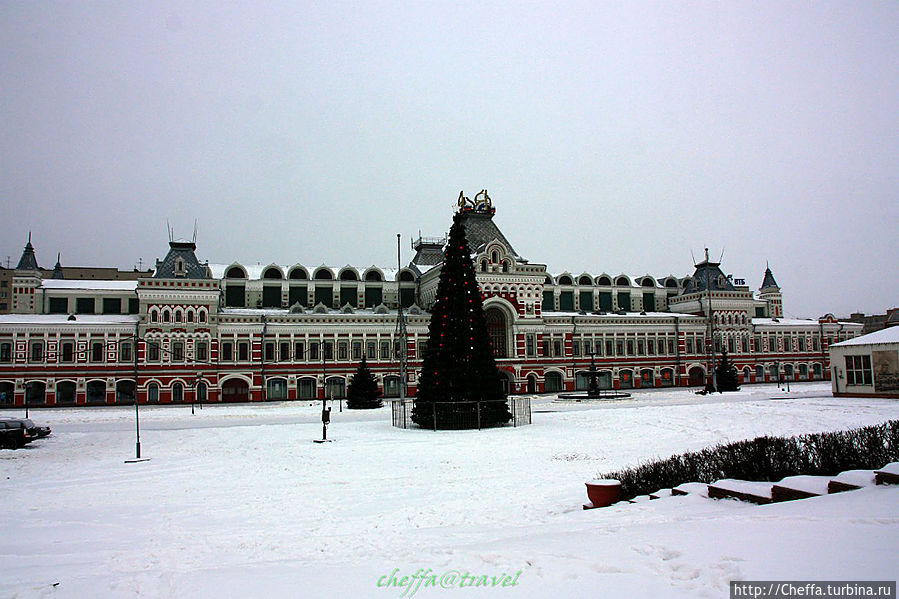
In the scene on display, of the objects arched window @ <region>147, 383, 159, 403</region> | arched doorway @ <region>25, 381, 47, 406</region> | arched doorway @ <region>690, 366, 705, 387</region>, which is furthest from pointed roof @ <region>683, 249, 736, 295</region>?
arched doorway @ <region>25, 381, 47, 406</region>

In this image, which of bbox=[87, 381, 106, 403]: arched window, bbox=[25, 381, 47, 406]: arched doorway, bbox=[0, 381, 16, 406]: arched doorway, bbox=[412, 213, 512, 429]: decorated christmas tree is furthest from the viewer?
bbox=[87, 381, 106, 403]: arched window

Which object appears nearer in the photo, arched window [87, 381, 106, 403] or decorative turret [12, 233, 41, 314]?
arched window [87, 381, 106, 403]

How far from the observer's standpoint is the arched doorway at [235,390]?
2153 inches

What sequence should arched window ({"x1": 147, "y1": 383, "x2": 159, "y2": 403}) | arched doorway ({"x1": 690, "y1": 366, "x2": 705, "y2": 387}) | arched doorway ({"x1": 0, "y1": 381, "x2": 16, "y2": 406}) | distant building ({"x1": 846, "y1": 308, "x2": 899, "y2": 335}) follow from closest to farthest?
arched doorway ({"x1": 0, "y1": 381, "x2": 16, "y2": 406}) → arched window ({"x1": 147, "y1": 383, "x2": 159, "y2": 403}) → arched doorway ({"x1": 690, "y1": 366, "x2": 705, "y2": 387}) → distant building ({"x1": 846, "y1": 308, "x2": 899, "y2": 335})

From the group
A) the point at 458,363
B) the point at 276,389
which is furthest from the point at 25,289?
the point at 458,363

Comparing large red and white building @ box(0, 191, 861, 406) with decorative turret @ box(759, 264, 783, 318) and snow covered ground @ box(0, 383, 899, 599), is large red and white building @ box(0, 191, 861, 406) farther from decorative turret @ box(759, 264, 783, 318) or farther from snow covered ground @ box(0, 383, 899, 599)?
snow covered ground @ box(0, 383, 899, 599)

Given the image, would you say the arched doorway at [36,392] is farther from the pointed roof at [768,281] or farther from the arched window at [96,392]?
the pointed roof at [768,281]

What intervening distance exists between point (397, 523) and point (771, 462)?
25.8 feet

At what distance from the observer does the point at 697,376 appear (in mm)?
70750

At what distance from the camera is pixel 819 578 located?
559 centimetres

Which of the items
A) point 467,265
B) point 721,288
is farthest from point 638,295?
point 467,265

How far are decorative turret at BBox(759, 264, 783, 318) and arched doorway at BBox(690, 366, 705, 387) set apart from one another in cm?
2022

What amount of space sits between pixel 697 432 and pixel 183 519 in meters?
19.5

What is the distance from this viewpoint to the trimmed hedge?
12.4 meters
